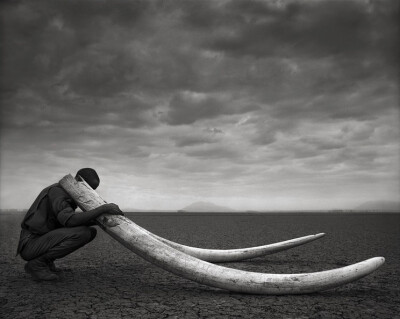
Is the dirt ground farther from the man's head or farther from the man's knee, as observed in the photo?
the man's head

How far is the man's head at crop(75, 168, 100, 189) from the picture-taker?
13.6 feet

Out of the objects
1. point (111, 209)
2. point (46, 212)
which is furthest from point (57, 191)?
point (111, 209)

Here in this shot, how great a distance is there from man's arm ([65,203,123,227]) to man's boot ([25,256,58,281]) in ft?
2.03

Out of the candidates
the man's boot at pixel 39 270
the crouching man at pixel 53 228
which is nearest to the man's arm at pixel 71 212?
the crouching man at pixel 53 228

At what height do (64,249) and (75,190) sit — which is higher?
(75,190)

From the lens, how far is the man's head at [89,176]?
414cm

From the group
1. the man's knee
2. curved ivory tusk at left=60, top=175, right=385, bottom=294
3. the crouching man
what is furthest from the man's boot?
curved ivory tusk at left=60, top=175, right=385, bottom=294

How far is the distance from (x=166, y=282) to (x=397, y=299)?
2450 millimetres

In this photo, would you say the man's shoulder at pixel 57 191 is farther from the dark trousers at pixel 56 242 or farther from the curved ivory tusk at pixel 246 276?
the curved ivory tusk at pixel 246 276

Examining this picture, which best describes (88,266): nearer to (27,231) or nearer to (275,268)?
(27,231)

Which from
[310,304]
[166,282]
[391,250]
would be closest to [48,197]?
[166,282]

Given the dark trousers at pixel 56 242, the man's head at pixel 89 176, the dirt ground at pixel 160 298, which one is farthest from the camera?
the man's head at pixel 89 176

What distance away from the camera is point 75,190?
398 cm

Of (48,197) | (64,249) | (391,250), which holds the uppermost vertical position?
(48,197)
